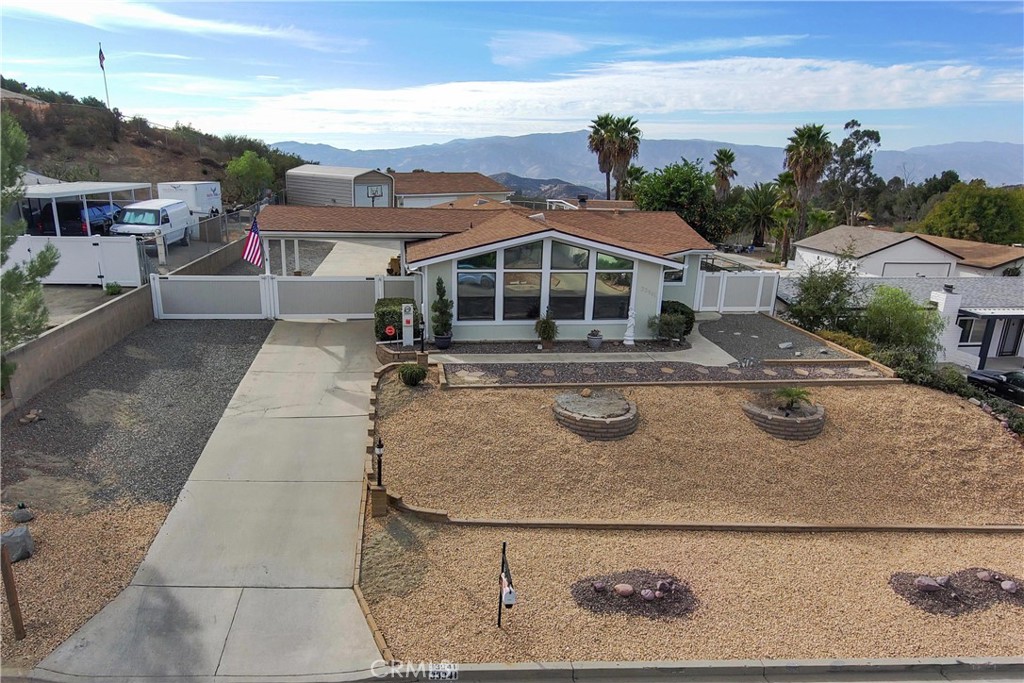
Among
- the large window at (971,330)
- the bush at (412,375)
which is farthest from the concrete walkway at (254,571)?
the large window at (971,330)

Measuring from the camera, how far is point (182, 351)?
14805 mm

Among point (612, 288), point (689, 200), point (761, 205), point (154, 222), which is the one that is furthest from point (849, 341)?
point (761, 205)

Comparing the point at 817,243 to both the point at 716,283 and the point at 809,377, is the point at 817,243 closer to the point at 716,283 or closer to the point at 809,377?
the point at 716,283

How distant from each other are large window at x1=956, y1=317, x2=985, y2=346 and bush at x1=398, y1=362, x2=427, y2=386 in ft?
63.0

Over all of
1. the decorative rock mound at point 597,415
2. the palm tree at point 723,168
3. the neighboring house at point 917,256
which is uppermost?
the palm tree at point 723,168

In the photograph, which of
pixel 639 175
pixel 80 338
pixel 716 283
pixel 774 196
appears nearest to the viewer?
pixel 80 338

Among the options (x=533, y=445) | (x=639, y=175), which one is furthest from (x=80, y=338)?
(x=639, y=175)

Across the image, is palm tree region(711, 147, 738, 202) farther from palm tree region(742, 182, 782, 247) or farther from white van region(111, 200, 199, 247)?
white van region(111, 200, 199, 247)

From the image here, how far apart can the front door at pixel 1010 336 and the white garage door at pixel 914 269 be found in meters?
7.73

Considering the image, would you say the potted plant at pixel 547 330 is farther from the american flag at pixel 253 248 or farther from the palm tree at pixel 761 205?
the palm tree at pixel 761 205

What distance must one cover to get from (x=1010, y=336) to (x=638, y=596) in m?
21.9

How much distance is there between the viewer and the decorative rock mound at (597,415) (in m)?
11.4

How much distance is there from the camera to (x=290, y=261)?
24953mm

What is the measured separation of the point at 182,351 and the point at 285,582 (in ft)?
30.6
